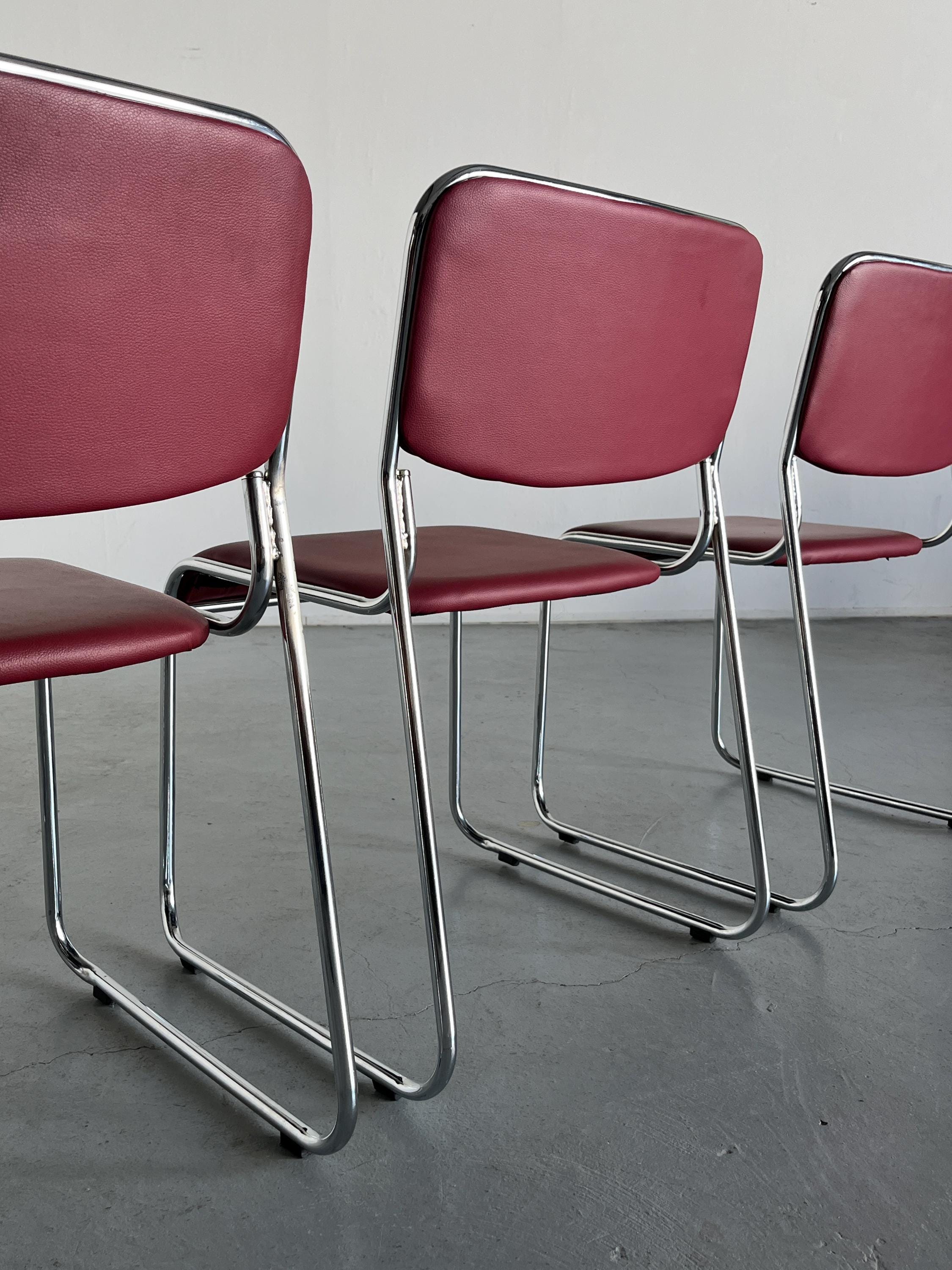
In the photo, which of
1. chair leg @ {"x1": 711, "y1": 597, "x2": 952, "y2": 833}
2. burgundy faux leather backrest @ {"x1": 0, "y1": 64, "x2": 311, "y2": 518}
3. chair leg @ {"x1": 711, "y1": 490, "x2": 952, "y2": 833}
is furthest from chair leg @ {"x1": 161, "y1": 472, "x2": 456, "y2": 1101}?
chair leg @ {"x1": 711, "y1": 597, "x2": 952, "y2": 833}

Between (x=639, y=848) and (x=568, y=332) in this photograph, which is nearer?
(x=568, y=332)

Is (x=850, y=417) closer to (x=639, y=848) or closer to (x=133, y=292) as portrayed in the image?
(x=639, y=848)

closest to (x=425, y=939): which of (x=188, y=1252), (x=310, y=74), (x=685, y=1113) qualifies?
(x=685, y=1113)

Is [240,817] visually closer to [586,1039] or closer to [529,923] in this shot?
[529,923]

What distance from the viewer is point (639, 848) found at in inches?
70.8

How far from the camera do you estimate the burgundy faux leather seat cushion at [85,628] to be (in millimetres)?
823

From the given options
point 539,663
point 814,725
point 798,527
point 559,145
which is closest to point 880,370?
point 798,527

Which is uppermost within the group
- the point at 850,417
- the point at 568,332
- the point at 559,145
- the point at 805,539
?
the point at 559,145

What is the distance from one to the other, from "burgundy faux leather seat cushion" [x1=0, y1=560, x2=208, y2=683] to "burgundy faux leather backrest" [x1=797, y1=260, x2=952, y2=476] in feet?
3.43

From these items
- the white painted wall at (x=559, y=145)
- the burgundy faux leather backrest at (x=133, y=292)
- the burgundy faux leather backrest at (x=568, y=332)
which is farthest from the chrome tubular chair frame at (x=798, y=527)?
the white painted wall at (x=559, y=145)

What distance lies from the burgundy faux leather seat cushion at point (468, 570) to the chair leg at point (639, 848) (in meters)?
0.20

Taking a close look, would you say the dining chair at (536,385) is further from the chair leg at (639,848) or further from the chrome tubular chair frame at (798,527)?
the chrome tubular chair frame at (798,527)

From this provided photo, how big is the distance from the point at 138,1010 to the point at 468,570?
611mm

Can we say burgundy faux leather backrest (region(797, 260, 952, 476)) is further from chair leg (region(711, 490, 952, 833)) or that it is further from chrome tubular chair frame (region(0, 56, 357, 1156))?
chrome tubular chair frame (region(0, 56, 357, 1156))
